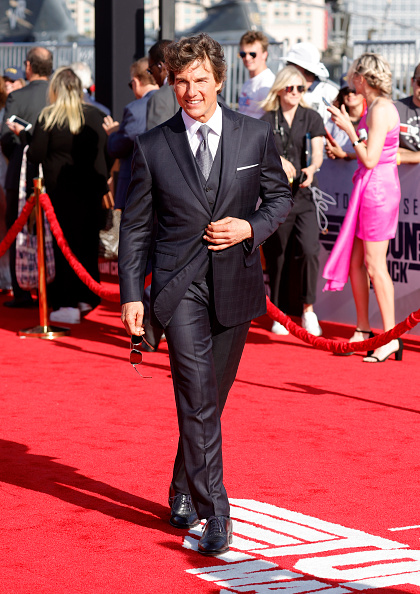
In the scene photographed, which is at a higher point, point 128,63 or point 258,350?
point 128,63

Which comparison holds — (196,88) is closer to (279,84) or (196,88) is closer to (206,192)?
(206,192)

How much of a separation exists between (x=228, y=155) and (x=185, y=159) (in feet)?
0.54

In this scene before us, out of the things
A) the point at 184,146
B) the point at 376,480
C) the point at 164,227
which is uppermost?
the point at 184,146

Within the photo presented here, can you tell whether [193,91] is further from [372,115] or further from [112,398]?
[372,115]

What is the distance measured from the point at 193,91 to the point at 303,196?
5.15 m

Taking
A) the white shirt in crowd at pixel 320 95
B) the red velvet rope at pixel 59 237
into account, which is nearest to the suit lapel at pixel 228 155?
the red velvet rope at pixel 59 237

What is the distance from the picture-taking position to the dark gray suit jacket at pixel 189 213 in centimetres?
398

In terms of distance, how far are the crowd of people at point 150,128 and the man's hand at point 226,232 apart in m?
3.97

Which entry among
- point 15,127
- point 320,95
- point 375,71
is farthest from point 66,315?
point 375,71

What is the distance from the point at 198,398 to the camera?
4.02m

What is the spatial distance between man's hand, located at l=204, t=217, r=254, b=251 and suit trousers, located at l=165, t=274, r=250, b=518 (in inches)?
6.0

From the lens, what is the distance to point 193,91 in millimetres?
3904

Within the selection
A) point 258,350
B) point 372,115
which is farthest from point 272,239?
point 372,115

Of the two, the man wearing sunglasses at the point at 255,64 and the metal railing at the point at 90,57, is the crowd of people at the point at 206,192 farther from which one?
the metal railing at the point at 90,57
